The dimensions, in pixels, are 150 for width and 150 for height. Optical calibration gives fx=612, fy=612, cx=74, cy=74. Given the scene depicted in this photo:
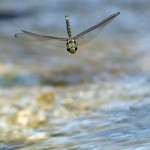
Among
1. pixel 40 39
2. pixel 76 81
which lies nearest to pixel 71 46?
pixel 40 39

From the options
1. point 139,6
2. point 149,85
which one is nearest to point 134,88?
point 149,85

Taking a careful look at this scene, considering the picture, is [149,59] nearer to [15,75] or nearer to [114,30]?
[15,75]

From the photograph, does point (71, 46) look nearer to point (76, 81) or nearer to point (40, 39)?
point (40, 39)

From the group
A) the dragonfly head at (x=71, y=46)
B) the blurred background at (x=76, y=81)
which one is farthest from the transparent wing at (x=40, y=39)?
the blurred background at (x=76, y=81)

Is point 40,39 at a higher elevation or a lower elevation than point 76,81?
lower

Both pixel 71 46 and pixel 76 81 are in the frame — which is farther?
pixel 76 81

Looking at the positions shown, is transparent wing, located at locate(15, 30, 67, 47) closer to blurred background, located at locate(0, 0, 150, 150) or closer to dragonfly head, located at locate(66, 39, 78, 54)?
dragonfly head, located at locate(66, 39, 78, 54)
